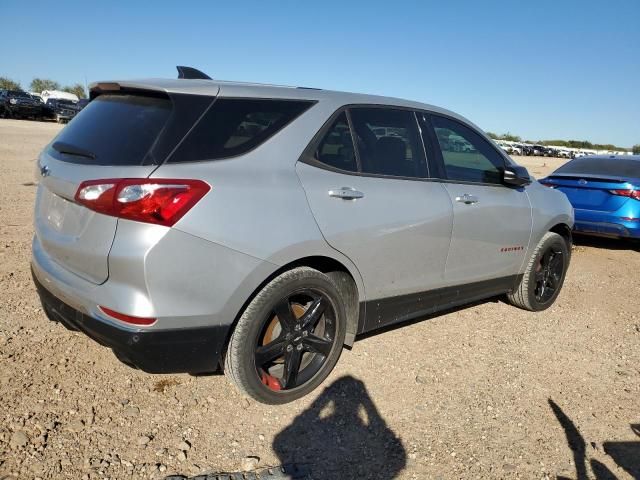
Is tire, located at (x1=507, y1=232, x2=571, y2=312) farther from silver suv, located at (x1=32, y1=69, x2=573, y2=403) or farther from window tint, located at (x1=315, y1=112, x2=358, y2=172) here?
window tint, located at (x1=315, y1=112, x2=358, y2=172)

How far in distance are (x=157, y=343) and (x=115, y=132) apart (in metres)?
1.12

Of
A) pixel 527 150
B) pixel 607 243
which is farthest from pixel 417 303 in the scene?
pixel 527 150

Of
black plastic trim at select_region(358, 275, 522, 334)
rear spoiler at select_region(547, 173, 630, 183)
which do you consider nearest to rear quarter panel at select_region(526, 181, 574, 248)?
black plastic trim at select_region(358, 275, 522, 334)

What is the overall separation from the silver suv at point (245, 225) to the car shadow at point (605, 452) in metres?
1.24

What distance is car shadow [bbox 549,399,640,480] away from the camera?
8.71 ft

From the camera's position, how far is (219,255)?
252 centimetres

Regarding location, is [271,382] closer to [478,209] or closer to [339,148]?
[339,148]

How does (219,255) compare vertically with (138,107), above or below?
below

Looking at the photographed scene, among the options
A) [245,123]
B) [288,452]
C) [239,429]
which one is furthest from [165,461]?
[245,123]

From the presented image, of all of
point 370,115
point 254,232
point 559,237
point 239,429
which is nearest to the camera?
point 254,232

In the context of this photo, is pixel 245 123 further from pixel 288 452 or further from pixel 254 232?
pixel 288 452

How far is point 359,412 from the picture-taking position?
120 inches

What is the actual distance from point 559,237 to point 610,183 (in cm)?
290

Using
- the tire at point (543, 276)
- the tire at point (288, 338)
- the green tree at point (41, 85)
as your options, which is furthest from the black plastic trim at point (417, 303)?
the green tree at point (41, 85)
